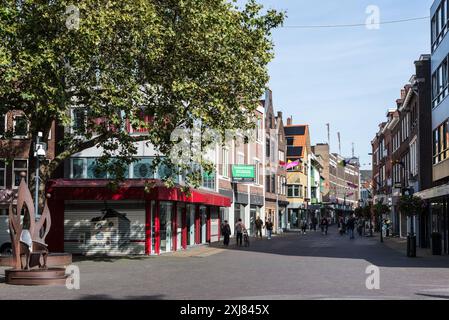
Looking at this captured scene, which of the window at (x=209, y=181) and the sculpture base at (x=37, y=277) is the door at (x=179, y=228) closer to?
the window at (x=209, y=181)

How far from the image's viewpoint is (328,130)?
462 ft

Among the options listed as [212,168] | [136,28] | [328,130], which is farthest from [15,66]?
[328,130]

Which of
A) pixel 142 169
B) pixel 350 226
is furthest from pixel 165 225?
pixel 350 226

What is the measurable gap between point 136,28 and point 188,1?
87.8 inches

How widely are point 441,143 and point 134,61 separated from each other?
17.6 metres

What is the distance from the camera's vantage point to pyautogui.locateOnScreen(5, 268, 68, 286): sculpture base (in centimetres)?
1730

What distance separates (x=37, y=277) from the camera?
17.3m

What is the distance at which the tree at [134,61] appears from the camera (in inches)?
838

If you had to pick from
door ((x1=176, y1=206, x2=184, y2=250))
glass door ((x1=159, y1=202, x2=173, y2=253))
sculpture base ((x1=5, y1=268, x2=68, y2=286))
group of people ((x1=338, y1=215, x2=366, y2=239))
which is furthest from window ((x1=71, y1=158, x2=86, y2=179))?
group of people ((x1=338, y1=215, x2=366, y2=239))

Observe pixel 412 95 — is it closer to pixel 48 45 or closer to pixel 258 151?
pixel 258 151

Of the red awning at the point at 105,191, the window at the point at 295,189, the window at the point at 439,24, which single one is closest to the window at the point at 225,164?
the red awning at the point at 105,191

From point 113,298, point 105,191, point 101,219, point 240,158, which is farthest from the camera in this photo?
point 240,158

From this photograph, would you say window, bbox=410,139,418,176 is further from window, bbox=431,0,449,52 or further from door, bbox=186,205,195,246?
door, bbox=186,205,195,246

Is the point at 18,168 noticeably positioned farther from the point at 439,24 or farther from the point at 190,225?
the point at 439,24
